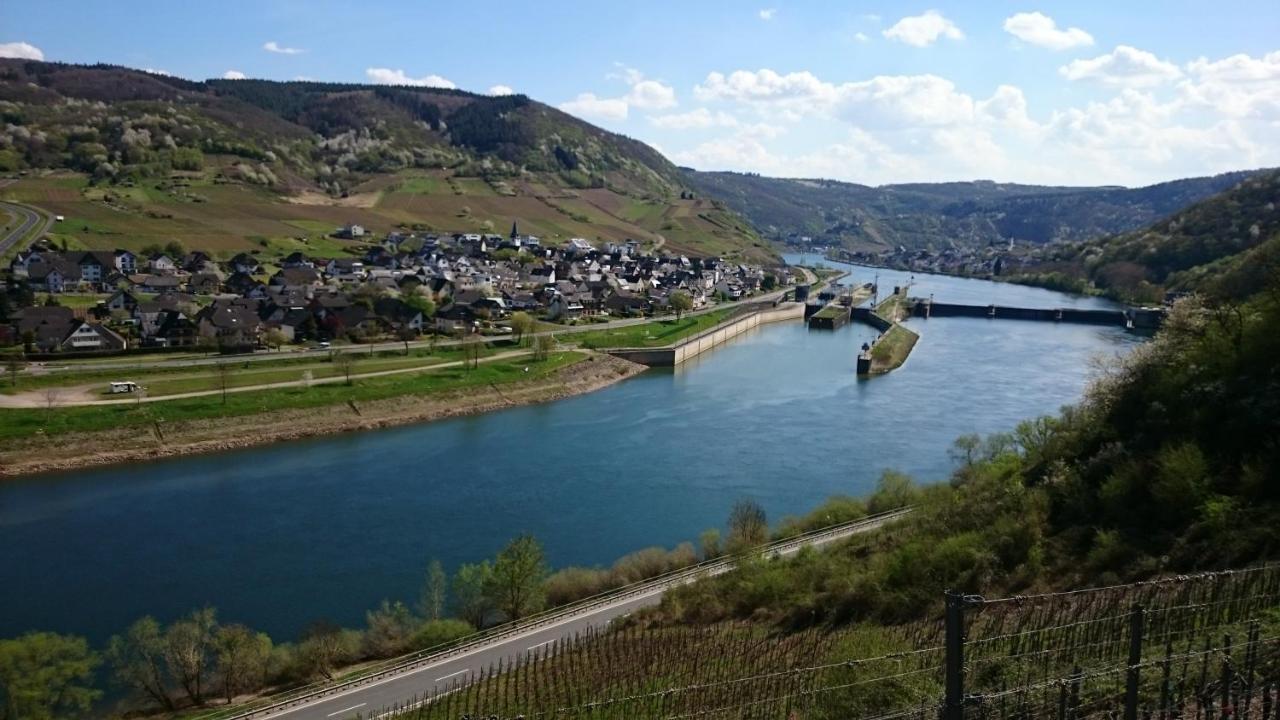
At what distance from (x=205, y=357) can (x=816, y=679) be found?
15986 mm

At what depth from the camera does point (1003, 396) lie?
1872 centimetres

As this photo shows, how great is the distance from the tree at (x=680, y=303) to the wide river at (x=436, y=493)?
8973 millimetres

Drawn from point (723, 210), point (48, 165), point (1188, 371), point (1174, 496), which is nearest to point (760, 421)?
point (1188, 371)

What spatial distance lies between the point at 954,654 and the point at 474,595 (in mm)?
6132

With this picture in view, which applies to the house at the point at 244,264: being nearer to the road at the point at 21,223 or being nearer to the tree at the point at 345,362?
the road at the point at 21,223

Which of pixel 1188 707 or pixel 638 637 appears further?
pixel 638 637

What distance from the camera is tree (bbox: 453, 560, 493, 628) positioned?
7555 millimetres

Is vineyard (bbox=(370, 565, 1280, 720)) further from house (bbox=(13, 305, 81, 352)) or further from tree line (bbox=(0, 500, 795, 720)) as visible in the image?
house (bbox=(13, 305, 81, 352))

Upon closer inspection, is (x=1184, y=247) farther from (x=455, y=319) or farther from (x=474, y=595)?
(x=474, y=595)

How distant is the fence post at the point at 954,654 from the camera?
6.97ft

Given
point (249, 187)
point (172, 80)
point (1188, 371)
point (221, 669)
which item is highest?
point (172, 80)

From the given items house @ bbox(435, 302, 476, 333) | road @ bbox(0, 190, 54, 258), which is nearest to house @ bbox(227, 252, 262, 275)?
road @ bbox(0, 190, 54, 258)

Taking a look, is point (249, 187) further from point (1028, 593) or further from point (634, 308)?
point (1028, 593)

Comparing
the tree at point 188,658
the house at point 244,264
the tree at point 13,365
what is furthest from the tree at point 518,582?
the house at point 244,264
